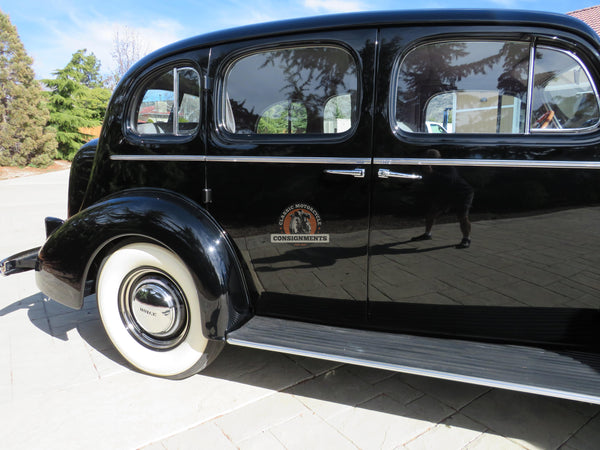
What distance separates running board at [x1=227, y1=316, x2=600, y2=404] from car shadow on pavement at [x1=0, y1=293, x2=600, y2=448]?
44 centimetres

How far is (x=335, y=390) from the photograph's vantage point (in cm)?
241

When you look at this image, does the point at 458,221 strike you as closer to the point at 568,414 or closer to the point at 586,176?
the point at 586,176

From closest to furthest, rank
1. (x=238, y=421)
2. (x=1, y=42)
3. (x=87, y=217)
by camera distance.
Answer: (x=238, y=421) → (x=87, y=217) → (x=1, y=42)

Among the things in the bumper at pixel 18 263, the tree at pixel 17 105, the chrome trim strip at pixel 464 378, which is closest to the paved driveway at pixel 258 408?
the chrome trim strip at pixel 464 378

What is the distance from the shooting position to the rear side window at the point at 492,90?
75.0 inches

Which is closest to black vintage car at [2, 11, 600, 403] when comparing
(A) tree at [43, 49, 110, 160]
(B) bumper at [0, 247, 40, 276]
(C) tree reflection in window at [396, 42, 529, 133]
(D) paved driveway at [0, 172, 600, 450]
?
(C) tree reflection in window at [396, 42, 529, 133]

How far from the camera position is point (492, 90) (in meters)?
2.01

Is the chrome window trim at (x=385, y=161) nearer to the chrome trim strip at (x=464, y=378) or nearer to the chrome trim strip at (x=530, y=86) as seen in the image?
the chrome trim strip at (x=530, y=86)

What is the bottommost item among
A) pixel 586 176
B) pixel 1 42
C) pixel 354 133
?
pixel 586 176

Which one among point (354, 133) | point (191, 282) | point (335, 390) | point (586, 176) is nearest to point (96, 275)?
point (191, 282)

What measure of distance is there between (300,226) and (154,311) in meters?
1.10

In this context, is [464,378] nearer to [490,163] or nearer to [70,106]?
[490,163]

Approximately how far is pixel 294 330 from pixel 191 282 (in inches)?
26.5

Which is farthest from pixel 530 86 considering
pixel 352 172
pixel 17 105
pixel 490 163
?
pixel 17 105
